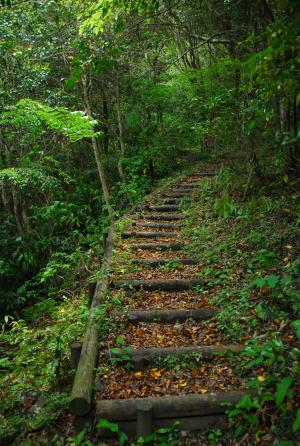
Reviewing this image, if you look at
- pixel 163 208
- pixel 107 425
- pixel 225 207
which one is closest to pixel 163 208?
pixel 163 208

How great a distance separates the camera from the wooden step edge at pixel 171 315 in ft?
15.5

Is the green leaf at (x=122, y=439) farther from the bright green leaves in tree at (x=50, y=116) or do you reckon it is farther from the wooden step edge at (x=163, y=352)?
the bright green leaves in tree at (x=50, y=116)

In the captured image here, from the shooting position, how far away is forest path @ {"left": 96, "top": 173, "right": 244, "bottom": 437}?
336 centimetres

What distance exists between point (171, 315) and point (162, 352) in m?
0.73

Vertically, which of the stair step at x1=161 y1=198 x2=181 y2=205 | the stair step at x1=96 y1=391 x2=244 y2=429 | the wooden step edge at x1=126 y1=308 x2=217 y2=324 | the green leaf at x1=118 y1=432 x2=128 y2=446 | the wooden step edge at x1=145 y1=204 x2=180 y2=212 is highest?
the stair step at x1=161 y1=198 x2=181 y2=205

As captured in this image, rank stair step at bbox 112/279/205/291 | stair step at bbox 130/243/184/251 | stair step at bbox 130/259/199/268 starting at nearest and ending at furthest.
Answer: stair step at bbox 112/279/205/291 < stair step at bbox 130/259/199/268 < stair step at bbox 130/243/184/251

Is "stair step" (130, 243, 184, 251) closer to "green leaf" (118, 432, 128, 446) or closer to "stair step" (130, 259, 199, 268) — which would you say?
"stair step" (130, 259, 199, 268)

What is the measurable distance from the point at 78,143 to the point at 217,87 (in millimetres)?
4703

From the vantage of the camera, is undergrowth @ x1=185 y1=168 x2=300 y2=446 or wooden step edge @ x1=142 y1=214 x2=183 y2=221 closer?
undergrowth @ x1=185 y1=168 x2=300 y2=446

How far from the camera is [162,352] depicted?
4.07m

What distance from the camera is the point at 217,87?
1043 centimetres

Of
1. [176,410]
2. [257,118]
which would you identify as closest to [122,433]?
[176,410]

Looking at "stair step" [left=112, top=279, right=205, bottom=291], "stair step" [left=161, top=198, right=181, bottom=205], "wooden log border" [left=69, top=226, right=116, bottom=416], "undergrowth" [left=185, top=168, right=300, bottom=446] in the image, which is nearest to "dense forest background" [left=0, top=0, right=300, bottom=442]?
"undergrowth" [left=185, top=168, right=300, bottom=446]

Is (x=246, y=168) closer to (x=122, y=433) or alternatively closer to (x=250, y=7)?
(x=250, y=7)
